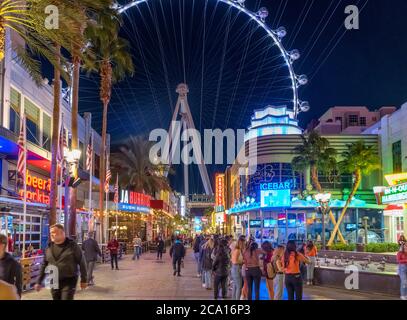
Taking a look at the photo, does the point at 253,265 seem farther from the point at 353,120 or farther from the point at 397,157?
the point at 353,120

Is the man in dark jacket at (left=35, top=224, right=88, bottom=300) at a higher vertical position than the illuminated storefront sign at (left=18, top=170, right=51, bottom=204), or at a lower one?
lower

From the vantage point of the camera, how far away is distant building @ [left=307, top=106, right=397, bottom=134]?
3706 inches

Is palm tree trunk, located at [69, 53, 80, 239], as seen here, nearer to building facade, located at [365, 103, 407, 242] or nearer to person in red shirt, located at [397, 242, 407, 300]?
person in red shirt, located at [397, 242, 407, 300]

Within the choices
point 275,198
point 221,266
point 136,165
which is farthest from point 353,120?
point 221,266

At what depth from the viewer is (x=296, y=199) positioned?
63281 mm

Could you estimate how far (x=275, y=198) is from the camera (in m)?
60.0

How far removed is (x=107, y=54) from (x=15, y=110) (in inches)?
453

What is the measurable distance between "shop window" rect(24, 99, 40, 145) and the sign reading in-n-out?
21468mm

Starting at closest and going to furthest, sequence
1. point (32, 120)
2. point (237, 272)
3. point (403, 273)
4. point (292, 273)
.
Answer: point (292, 273) → point (237, 272) → point (403, 273) → point (32, 120)

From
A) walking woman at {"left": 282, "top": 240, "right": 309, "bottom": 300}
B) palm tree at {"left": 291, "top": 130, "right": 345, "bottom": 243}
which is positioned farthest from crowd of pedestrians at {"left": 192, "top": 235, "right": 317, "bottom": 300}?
palm tree at {"left": 291, "top": 130, "right": 345, "bottom": 243}

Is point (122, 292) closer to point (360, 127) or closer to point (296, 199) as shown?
point (296, 199)

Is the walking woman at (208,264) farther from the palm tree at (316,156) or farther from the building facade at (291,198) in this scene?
→ the palm tree at (316,156)

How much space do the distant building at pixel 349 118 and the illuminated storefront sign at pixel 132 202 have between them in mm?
38541

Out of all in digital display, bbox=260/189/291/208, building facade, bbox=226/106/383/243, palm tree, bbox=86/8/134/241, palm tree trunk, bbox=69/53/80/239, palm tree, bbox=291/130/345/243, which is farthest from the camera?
palm tree, bbox=291/130/345/243
